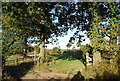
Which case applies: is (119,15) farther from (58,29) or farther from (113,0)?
(58,29)

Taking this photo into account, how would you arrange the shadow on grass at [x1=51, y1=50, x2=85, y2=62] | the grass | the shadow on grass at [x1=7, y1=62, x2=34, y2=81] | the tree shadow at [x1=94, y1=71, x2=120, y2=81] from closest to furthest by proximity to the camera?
the tree shadow at [x1=94, y1=71, x2=120, y2=81], the shadow on grass at [x1=7, y1=62, x2=34, y2=81], the grass, the shadow on grass at [x1=51, y1=50, x2=85, y2=62]

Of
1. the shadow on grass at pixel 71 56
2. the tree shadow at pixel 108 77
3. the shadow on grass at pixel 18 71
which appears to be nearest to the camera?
the tree shadow at pixel 108 77

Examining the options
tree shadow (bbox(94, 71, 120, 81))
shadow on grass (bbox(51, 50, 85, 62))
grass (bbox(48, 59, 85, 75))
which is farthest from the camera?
shadow on grass (bbox(51, 50, 85, 62))

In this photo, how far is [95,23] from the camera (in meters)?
13.8

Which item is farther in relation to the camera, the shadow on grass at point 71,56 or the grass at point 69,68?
the shadow on grass at point 71,56

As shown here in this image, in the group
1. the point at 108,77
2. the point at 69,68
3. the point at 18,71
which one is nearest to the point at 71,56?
the point at 69,68

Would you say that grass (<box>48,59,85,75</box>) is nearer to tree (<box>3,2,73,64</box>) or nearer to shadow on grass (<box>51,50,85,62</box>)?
tree (<box>3,2,73,64</box>)

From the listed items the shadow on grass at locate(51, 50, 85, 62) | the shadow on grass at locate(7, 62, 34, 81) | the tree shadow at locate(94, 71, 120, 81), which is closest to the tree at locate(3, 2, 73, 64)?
the shadow on grass at locate(7, 62, 34, 81)

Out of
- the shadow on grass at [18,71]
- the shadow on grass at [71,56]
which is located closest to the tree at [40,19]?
the shadow on grass at [18,71]

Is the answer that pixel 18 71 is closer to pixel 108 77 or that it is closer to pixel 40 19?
pixel 40 19

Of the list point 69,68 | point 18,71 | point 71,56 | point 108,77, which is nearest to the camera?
point 108,77

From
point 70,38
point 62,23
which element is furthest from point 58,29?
point 70,38

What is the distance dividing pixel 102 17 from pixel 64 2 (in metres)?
5.08

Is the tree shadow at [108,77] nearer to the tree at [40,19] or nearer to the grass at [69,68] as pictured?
the grass at [69,68]
